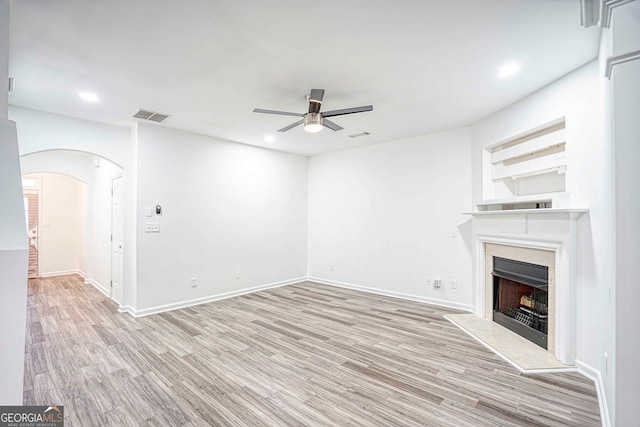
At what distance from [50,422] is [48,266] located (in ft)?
23.6

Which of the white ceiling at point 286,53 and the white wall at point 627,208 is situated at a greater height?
the white ceiling at point 286,53

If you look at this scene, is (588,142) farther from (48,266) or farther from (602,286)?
(48,266)

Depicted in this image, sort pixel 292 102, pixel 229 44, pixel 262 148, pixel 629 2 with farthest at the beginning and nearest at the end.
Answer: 1. pixel 262 148
2. pixel 292 102
3. pixel 229 44
4. pixel 629 2

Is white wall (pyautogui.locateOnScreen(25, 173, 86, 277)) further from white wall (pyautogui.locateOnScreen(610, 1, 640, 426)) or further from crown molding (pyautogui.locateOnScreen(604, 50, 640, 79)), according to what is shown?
crown molding (pyautogui.locateOnScreen(604, 50, 640, 79))

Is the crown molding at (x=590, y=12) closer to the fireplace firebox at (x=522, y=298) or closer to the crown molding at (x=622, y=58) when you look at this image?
the crown molding at (x=622, y=58)

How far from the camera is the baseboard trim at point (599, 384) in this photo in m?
2.09

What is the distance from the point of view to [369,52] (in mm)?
2572

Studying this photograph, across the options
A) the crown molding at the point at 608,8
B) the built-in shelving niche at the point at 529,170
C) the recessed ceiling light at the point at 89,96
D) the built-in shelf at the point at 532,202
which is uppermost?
the recessed ceiling light at the point at 89,96

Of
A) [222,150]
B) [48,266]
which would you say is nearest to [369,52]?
[222,150]

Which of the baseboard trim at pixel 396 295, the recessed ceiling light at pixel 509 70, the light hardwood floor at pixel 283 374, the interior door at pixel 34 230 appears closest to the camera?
the light hardwood floor at pixel 283 374

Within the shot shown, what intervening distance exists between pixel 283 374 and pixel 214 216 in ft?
10.9

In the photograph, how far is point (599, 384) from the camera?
250 cm

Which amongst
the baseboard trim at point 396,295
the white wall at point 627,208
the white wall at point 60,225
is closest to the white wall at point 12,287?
the white wall at point 627,208

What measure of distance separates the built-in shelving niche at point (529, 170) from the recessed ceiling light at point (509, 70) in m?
0.79
